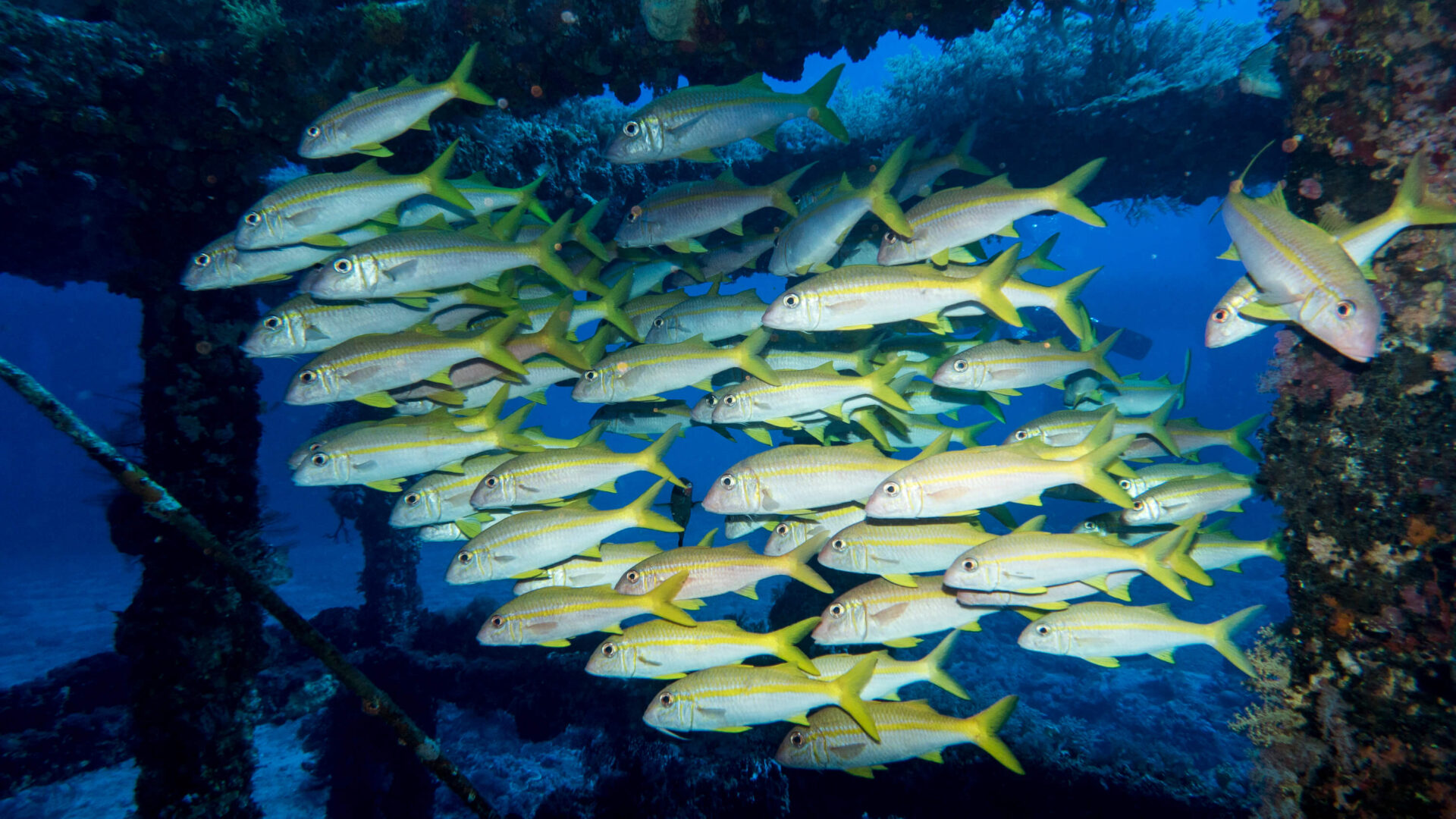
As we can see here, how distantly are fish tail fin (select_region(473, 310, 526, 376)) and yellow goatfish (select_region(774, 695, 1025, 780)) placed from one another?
3.30 meters

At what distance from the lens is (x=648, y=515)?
12.3 ft

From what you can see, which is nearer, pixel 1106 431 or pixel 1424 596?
pixel 1424 596

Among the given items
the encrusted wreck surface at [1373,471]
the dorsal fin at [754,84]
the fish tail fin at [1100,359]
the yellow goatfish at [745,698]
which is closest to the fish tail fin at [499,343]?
the dorsal fin at [754,84]

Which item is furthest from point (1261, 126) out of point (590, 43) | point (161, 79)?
point (161, 79)

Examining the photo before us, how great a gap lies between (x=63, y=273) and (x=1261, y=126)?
55.6ft

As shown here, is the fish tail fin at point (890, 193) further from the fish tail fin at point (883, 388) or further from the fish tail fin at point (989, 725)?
the fish tail fin at point (989, 725)

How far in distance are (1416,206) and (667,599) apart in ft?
14.6

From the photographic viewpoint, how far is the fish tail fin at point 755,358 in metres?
3.71

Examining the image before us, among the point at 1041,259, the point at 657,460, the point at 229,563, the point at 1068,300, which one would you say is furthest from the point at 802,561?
the point at 1041,259

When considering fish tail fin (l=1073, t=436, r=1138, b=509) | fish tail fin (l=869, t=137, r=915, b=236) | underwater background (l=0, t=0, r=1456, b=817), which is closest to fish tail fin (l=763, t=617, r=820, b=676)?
underwater background (l=0, t=0, r=1456, b=817)

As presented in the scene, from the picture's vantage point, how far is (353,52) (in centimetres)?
477

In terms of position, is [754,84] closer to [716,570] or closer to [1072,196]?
[1072,196]

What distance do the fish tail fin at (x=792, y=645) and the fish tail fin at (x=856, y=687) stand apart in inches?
7.0

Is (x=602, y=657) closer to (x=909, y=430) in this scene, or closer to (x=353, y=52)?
(x=909, y=430)
